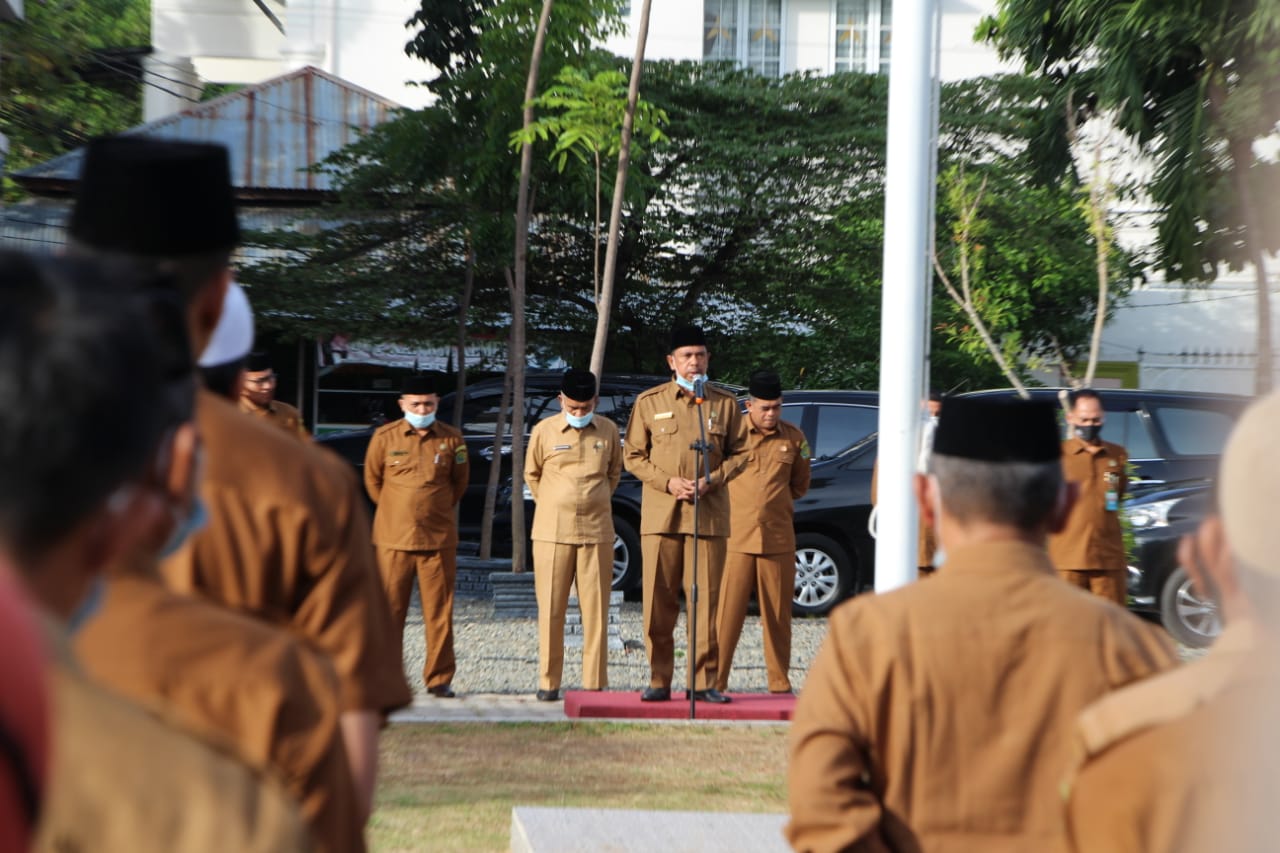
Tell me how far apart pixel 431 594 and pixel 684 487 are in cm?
163

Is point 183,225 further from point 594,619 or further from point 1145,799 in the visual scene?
point 594,619

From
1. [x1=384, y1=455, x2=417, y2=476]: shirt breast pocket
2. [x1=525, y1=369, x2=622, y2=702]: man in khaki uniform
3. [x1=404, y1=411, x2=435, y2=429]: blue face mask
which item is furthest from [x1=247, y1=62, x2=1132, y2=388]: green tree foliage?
[x1=525, y1=369, x2=622, y2=702]: man in khaki uniform

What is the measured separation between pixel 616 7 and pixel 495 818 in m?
7.72

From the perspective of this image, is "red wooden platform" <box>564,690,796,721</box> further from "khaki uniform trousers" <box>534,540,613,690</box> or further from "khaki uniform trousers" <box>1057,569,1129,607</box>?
"khaki uniform trousers" <box>1057,569,1129,607</box>

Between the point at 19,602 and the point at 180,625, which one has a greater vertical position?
the point at 19,602

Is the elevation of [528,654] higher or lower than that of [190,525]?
lower

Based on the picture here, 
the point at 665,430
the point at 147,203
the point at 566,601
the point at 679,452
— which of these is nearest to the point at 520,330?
the point at 665,430

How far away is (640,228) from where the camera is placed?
19141 millimetres

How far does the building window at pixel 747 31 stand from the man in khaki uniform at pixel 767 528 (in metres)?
23.9

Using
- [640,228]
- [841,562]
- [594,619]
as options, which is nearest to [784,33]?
[640,228]

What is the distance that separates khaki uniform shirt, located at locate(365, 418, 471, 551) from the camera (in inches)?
363

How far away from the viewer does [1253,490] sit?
1682 millimetres

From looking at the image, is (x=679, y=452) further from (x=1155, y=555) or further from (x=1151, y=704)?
(x=1151, y=704)

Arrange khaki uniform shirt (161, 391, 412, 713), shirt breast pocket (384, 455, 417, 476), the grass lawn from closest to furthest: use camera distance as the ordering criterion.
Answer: khaki uniform shirt (161, 391, 412, 713), the grass lawn, shirt breast pocket (384, 455, 417, 476)
